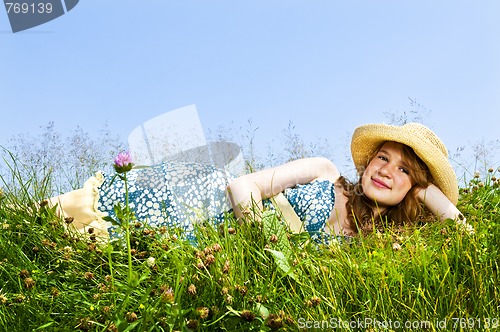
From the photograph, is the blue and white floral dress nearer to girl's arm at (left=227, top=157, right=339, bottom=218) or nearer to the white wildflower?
girl's arm at (left=227, top=157, right=339, bottom=218)

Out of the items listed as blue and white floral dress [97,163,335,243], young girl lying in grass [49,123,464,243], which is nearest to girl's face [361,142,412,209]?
young girl lying in grass [49,123,464,243]

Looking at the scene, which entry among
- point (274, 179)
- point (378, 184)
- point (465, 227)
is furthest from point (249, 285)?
point (378, 184)

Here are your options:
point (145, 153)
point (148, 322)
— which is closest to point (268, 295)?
point (148, 322)

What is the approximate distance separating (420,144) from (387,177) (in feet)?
0.93

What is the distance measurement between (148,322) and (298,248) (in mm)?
832

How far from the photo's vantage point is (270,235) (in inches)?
110

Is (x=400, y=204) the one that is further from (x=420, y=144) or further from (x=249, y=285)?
(x=249, y=285)

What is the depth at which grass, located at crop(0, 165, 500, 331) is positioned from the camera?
87.6 inches

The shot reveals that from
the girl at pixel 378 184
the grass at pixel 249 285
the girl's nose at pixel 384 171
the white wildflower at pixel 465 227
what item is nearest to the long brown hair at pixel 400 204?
the girl at pixel 378 184

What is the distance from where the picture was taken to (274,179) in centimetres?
384

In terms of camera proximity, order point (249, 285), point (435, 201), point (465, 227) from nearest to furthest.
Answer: point (249, 285) < point (465, 227) < point (435, 201)

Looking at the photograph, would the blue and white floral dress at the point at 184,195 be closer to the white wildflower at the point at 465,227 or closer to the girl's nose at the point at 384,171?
the girl's nose at the point at 384,171

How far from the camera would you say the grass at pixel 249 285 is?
7.30 feet

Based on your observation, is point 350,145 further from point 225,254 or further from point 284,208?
point 225,254
